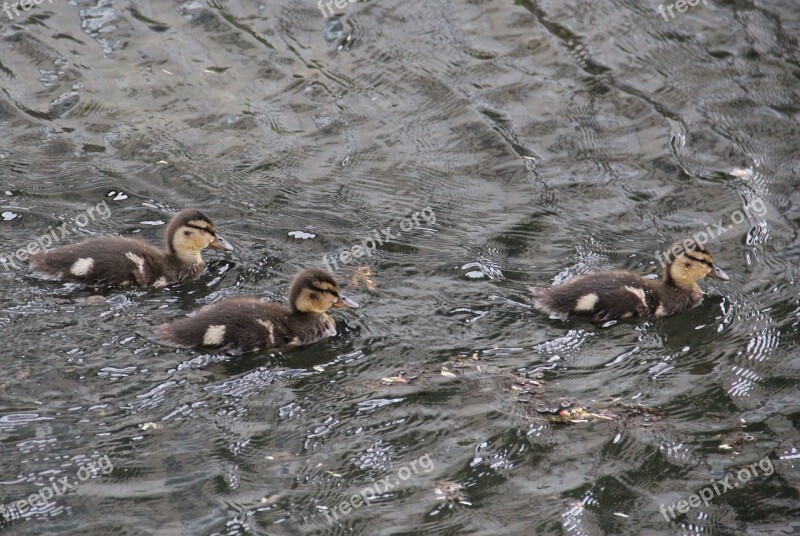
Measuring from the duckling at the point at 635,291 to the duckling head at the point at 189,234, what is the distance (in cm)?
180

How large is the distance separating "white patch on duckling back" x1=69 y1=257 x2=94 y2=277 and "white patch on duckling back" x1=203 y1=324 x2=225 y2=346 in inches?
34.6

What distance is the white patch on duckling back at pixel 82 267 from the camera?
5727 mm

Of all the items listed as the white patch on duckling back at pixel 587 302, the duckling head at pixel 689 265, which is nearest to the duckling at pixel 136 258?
the white patch on duckling back at pixel 587 302

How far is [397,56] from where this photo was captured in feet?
27.9

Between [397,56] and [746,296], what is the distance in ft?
11.7

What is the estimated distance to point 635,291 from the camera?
19.1ft

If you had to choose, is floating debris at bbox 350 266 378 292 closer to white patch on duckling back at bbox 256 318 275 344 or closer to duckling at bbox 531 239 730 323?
white patch on duckling back at bbox 256 318 275 344

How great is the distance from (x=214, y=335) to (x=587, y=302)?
1905 millimetres

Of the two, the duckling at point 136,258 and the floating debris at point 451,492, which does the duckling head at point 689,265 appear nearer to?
the floating debris at point 451,492

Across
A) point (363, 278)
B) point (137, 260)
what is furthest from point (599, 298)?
point (137, 260)

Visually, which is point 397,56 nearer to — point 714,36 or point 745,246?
point 714,36

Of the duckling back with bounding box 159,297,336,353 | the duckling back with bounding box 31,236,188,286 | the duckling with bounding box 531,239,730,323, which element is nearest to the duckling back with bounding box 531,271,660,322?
the duckling with bounding box 531,239,730,323

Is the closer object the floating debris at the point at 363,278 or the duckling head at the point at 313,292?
the duckling head at the point at 313,292

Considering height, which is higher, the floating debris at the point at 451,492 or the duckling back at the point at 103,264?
the floating debris at the point at 451,492
